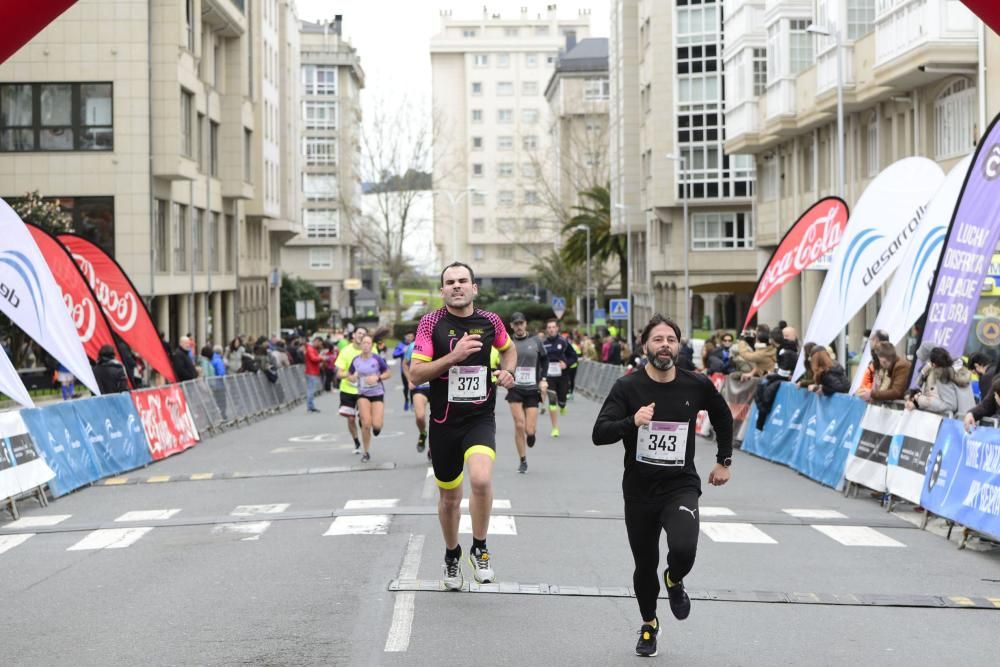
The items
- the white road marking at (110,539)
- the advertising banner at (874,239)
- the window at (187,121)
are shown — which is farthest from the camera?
the window at (187,121)

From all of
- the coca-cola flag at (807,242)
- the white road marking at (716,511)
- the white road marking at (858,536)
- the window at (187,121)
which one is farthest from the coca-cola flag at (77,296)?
the window at (187,121)

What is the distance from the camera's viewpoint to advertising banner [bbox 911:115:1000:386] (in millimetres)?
14266

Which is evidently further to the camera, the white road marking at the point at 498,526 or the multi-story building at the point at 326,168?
the multi-story building at the point at 326,168

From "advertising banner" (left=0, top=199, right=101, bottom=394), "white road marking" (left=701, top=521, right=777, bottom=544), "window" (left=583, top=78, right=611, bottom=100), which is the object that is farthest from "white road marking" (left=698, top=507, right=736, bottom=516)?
"window" (left=583, top=78, right=611, bottom=100)

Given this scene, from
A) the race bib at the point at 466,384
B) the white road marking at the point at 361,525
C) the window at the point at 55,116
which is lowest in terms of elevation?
the white road marking at the point at 361,525

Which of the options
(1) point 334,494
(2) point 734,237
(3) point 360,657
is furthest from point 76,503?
(2) point 734,237

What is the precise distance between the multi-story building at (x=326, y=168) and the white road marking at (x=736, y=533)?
102450mm

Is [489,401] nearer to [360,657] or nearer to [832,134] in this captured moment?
[360,657]

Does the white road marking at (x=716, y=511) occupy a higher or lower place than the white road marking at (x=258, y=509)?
lower

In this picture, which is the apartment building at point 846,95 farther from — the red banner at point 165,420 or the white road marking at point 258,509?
the white road marking at point 258,509

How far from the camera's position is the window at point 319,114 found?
4705 inches

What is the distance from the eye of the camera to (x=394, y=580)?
967cm

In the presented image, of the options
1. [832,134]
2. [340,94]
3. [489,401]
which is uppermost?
[340,94]

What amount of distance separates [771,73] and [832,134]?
431 centimetres
